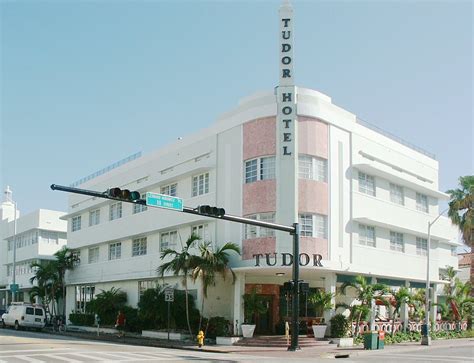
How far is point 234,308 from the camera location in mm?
34375

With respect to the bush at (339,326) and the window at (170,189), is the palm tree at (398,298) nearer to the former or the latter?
the bush at (339,326)

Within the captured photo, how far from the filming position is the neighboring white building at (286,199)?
3356cm

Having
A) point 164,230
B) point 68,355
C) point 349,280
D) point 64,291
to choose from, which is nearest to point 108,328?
point 164,230

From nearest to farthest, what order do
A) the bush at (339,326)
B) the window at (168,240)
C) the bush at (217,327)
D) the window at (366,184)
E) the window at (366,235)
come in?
the bush at (339,326), the bush at (217,327), the window at (366,235), the window at (366,184), the window at (168,240)

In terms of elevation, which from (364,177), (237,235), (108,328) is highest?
(364,177)

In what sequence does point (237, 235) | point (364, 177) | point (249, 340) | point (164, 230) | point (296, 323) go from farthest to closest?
1. point (164, 230)
2. point (364, 177)
3. point (237, 235)
4. point (249, 340)
5. point (296, 323)

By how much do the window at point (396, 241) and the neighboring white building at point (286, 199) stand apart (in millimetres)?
127

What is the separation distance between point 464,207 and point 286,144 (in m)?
22.1

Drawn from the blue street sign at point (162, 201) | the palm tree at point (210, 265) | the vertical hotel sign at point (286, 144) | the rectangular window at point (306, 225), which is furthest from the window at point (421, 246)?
the blue street sign at point (162, 201)

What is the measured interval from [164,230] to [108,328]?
7938mm

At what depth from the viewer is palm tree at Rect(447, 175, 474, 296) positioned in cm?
4891

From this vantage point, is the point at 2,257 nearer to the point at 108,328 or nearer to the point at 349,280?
the point at 108,328

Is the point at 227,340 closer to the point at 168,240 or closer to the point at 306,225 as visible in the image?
the point at 306,225

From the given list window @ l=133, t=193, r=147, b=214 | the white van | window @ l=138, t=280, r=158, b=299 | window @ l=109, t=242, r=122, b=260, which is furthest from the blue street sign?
the white van
